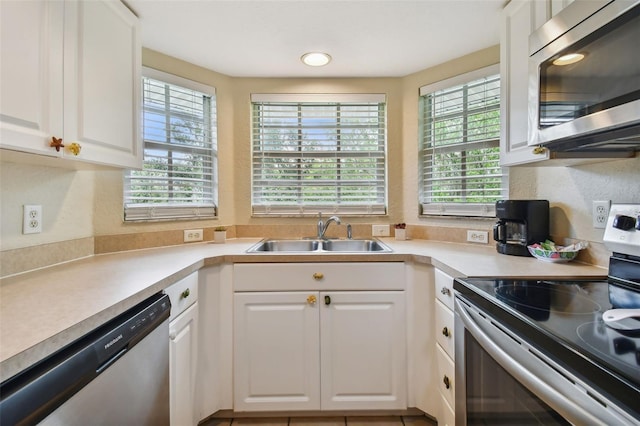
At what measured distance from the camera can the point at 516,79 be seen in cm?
139

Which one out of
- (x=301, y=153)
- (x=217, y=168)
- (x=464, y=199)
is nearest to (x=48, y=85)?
(x=217, y=168)

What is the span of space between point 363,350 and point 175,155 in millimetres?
1777

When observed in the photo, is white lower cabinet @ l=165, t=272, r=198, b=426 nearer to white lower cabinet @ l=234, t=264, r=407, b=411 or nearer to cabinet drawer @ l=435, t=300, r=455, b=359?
white lower cabinet @ l=234, t=264, r=407, b=411

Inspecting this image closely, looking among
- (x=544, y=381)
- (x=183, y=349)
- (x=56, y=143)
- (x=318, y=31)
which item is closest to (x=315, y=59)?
(x=318, y=31)

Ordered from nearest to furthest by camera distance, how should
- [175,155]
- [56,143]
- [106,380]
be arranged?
[106,380]
[56,143]
[175,155]

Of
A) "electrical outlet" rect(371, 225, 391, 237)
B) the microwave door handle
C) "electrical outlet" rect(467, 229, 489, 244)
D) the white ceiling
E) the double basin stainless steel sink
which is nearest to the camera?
the white ceiling

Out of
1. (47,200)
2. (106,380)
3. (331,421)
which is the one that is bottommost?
(331,421)

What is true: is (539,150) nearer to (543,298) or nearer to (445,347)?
(543,298)

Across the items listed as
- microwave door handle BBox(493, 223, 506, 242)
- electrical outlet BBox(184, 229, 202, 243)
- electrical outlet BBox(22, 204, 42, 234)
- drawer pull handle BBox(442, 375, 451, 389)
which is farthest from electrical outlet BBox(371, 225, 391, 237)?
electrical outlet BBox(22, 204, 42, 234)

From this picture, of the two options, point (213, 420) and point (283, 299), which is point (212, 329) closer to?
point (283, 299)

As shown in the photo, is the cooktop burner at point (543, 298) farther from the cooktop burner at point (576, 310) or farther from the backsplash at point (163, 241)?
the backsplash at point (163, 241)

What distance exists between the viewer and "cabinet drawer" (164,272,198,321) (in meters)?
1.24

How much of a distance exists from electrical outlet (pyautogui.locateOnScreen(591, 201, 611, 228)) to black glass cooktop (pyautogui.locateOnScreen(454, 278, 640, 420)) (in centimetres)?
33

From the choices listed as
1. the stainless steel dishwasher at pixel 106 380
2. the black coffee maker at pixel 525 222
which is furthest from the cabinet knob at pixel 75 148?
the black coffee maker at pixel 525 222
